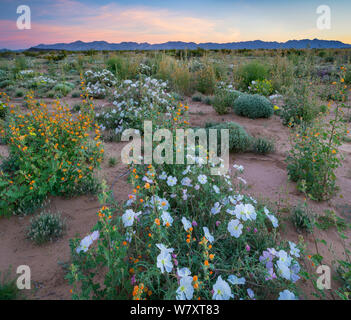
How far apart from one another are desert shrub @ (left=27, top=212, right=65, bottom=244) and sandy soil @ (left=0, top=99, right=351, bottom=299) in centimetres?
7

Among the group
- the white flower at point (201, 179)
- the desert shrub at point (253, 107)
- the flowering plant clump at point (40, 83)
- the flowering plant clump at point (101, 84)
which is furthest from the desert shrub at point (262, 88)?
the flowering plant clump at point (40, 83)

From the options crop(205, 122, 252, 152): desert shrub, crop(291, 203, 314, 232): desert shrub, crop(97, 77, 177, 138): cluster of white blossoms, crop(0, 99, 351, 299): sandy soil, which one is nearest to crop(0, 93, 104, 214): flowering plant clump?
crop(0, 99, 351, 299): sandy soil

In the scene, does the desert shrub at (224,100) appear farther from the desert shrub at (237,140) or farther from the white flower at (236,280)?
the white flower at (236,280)

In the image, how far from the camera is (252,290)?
1750 mm

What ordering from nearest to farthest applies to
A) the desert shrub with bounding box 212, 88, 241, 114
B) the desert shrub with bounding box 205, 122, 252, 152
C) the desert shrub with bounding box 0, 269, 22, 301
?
the desert shrub with bounding box 0, 269, 22, 301 < the desert shrub with bounding box 205, 122, 252, 152 < the desert shrub with bounding box 212, 88, 241, 114

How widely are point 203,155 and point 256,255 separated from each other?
3.71ft

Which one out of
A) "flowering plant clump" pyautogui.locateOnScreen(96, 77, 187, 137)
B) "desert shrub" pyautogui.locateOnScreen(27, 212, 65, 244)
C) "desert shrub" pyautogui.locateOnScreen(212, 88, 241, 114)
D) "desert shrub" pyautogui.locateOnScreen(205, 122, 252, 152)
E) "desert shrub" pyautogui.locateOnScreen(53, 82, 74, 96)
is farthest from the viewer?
"desert shrub" pyautogui.locateOnScreen(53, 82, 74, 96)

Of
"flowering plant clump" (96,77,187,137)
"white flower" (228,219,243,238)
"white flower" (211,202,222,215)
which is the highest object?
"flowering plant clump" (96,77,187,137)

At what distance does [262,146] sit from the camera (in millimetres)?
4348

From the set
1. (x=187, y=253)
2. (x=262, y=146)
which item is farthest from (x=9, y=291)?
(x=262, y=146)

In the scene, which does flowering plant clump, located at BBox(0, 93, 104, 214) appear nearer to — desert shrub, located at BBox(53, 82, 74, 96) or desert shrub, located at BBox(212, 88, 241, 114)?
desert shrub, located at BBox(212, 88, 241, 114)

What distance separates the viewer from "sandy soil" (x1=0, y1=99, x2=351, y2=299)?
2.10 metres

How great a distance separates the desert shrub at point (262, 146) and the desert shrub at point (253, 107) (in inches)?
77.3
